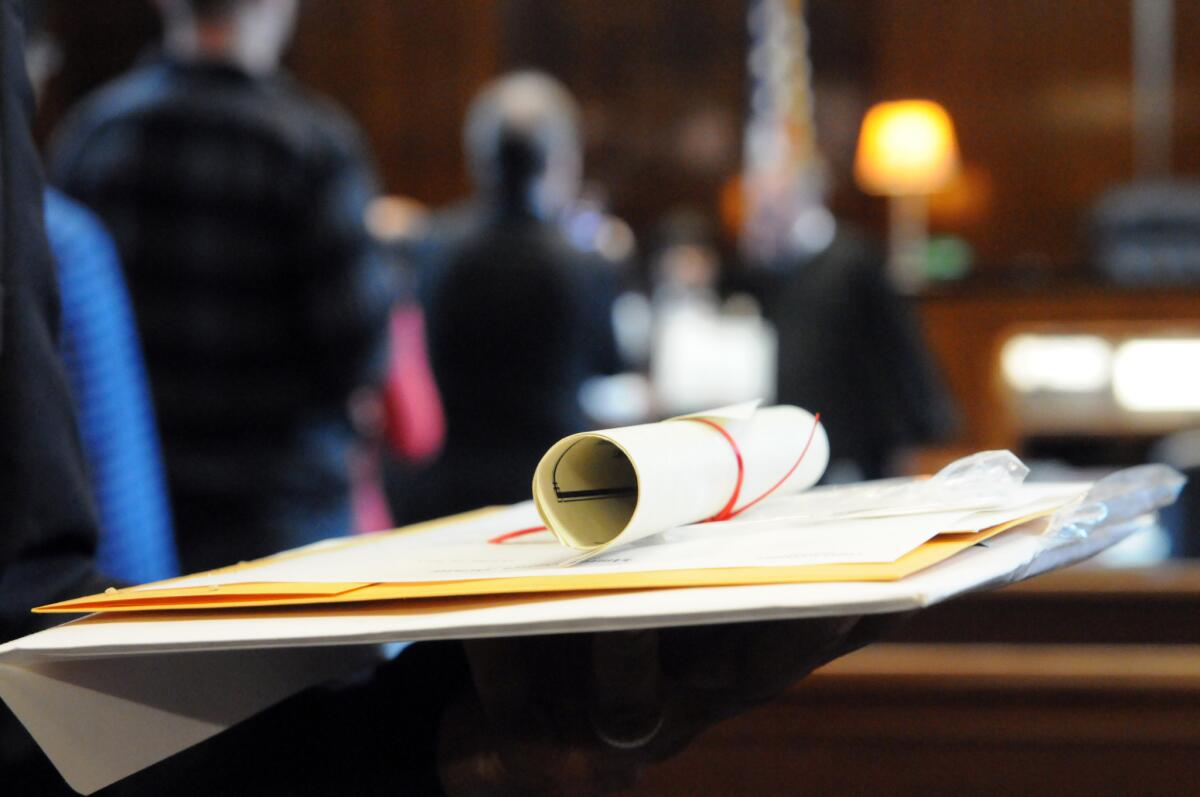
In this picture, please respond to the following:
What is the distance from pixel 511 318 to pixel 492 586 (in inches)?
70.1

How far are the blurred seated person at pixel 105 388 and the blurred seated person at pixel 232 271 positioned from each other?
58cm

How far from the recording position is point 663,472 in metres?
0.47

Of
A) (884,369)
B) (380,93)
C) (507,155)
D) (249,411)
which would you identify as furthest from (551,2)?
(249,411)

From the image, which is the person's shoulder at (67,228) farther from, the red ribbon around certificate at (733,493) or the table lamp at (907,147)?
the table lamp at (907,147)

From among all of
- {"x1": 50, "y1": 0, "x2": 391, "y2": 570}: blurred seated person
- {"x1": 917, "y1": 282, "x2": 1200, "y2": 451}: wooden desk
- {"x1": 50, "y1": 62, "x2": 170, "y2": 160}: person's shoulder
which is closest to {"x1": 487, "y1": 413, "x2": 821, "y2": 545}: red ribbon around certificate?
{"x1": 50, "y1": 0, "x2": 391, "y2": 570}: blurred seated person

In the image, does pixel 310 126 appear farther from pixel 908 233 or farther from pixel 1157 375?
pixel 908 233

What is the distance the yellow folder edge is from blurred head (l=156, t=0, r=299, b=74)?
1.44 meters

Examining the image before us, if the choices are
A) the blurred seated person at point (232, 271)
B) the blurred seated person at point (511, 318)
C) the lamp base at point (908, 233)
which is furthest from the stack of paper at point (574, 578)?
the lamp base at point (908, 233)

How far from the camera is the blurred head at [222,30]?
1736mm

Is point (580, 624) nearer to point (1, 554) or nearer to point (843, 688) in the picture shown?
point (1, 554)

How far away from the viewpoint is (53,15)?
23.6 feet

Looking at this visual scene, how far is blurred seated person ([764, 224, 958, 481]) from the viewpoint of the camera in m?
2.88

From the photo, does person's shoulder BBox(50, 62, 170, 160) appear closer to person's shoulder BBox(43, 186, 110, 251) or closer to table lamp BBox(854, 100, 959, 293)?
person's shoulder BBox(43, 186, 110, 251)

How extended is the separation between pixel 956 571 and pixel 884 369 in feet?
8.35
